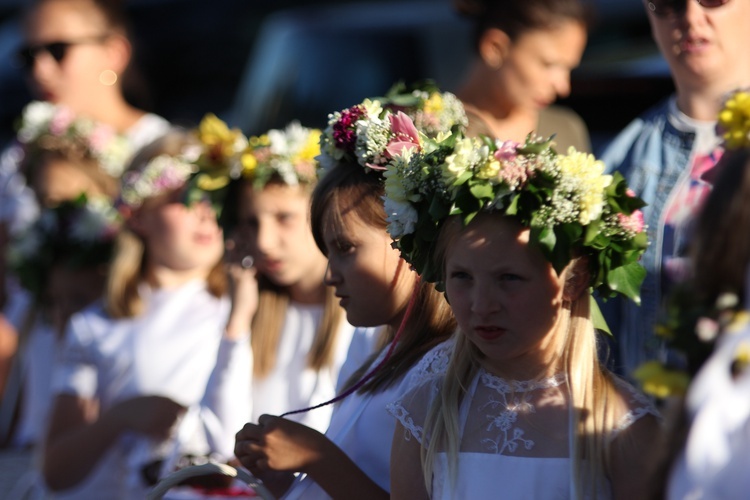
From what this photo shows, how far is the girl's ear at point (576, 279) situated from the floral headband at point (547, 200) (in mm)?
18

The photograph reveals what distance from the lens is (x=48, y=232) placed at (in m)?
5.35

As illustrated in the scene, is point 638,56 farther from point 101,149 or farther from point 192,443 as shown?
point 192,443

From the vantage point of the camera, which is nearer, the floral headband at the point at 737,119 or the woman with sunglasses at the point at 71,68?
the floral headband at the point at 737,119

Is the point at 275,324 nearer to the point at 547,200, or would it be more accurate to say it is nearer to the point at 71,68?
the point at 547,200

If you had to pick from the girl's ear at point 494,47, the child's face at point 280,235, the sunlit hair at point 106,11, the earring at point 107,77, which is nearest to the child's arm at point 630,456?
the child's face at point 280,235

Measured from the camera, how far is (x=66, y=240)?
5328 mm

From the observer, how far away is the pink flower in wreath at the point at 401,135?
10.1 ft

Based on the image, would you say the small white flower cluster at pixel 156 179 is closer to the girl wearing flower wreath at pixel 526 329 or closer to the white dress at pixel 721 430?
the girl wearing flower wreath at pixel 526 329

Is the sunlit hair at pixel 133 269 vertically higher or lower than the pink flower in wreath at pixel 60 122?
lower

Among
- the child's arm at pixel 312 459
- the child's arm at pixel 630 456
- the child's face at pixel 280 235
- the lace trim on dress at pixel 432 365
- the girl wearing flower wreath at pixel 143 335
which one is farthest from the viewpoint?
the girl wearing flower wreath at pixel 143 335

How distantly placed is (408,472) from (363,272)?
2.20ft

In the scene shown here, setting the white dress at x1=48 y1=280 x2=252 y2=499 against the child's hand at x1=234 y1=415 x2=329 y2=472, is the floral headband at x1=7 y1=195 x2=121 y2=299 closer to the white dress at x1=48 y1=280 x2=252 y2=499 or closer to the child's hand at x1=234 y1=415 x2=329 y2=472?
the white dress at x1=48 y1=280 x2=252 y2=499

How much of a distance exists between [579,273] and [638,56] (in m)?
5.30

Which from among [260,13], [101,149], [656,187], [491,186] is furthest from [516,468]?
[260,13]
